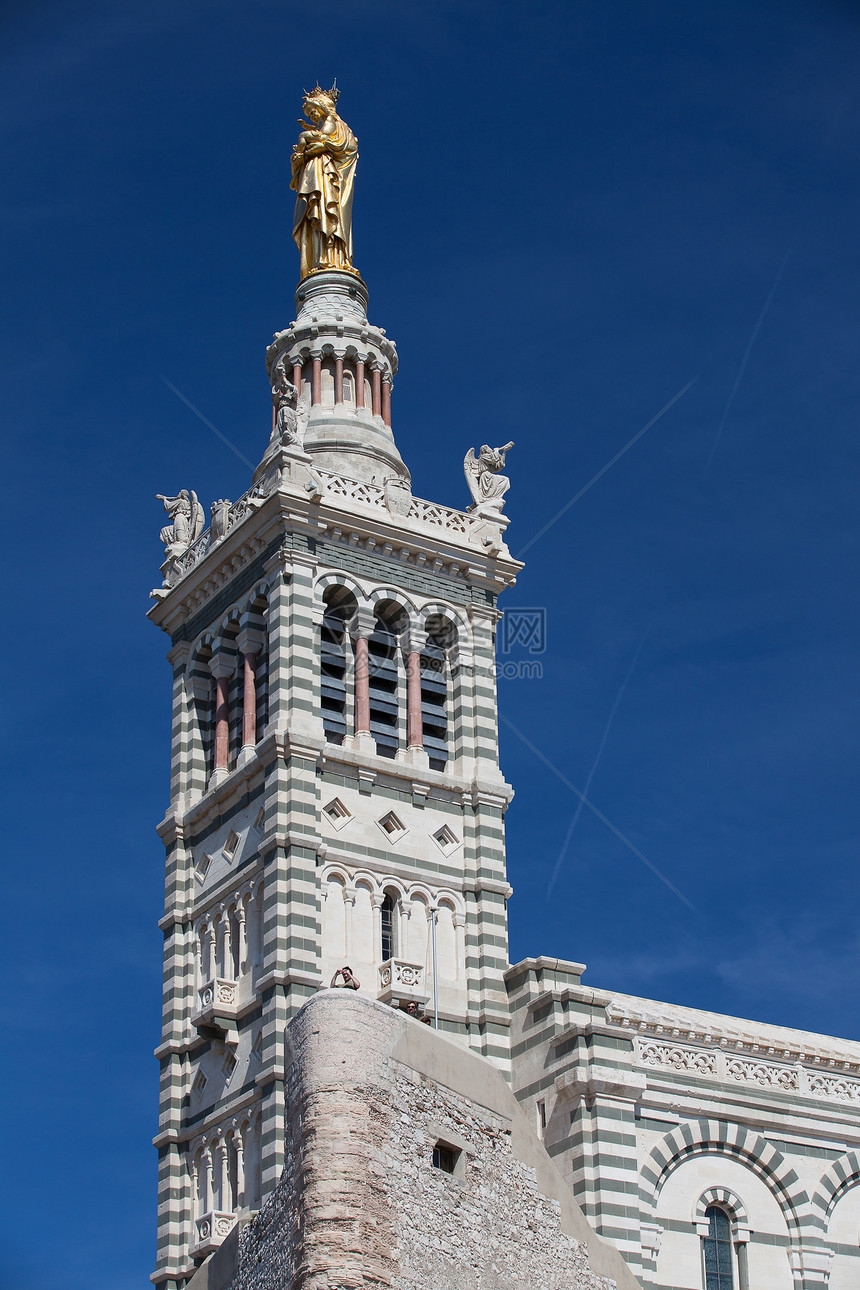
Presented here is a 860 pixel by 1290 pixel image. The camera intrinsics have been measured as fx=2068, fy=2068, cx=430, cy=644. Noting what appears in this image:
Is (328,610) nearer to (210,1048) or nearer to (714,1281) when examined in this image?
(210,1048)

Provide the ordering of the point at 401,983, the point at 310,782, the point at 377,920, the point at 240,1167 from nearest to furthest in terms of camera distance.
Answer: the point at 240,1167, the point at 401,983, the point at 377,920, the point at 310,782

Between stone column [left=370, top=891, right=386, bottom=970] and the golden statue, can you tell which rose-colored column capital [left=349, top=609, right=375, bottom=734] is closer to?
stone column [left=370, top=891, right=386, bottom=970]

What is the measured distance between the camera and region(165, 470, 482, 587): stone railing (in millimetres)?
51188

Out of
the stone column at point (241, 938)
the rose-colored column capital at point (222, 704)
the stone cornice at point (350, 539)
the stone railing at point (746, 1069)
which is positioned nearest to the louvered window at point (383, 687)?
the stone cornice at point (350, 539)

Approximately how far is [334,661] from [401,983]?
8516mm

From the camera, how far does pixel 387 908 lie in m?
47.8

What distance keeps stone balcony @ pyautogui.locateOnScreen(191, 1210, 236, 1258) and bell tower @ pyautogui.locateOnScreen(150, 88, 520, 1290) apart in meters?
0.07

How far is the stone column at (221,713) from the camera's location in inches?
1983

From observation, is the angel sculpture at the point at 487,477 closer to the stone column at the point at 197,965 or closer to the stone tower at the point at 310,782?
the stone tower at the point at 310,782

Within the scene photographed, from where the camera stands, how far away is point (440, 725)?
5134 cm

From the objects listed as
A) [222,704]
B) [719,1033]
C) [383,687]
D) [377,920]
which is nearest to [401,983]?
[377,920]

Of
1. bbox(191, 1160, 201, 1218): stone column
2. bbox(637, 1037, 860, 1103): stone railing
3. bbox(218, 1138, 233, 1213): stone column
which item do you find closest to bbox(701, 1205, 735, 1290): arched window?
bbox(637, 1037, 860, 1103): stone railing

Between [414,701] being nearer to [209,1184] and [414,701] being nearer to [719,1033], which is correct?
[719,1033]

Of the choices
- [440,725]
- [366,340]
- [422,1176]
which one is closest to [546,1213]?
[422,1176]
